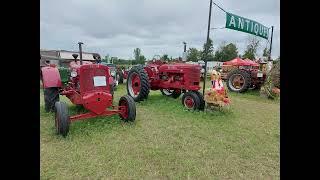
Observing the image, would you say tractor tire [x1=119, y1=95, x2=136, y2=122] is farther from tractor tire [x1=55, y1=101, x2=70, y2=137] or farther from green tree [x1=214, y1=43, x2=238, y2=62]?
green tree [x1=214, y1=43, x2=238, y2=62]

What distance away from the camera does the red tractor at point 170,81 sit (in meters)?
6.86

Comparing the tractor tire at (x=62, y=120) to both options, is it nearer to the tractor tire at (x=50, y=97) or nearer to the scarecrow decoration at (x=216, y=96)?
the tractor tire at (x=50, y=97)

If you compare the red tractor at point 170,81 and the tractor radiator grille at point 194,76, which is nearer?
the red tractor at point 170,81

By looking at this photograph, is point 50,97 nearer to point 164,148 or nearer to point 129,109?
point 129,109

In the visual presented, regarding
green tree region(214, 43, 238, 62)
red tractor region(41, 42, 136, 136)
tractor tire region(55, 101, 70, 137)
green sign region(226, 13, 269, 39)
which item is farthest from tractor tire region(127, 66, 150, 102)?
green tree region(214, 43, 238, 62)

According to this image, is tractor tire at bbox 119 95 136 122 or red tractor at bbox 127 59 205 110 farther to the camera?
red tractor at bbox 127 59 205 110

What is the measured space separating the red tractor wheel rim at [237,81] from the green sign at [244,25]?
3433 mm

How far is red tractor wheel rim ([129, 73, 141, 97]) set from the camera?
805 cm

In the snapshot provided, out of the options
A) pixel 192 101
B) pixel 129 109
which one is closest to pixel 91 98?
pixel 129 109

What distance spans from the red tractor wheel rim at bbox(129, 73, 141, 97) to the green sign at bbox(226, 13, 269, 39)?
2.84 m

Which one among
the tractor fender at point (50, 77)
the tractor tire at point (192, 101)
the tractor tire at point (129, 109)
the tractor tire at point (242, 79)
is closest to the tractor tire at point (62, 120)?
the tractor tire at point (129, 109)

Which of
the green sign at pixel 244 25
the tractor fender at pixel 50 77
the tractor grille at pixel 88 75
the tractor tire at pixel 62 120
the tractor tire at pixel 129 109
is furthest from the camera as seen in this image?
the green sign at pixel 244 25
